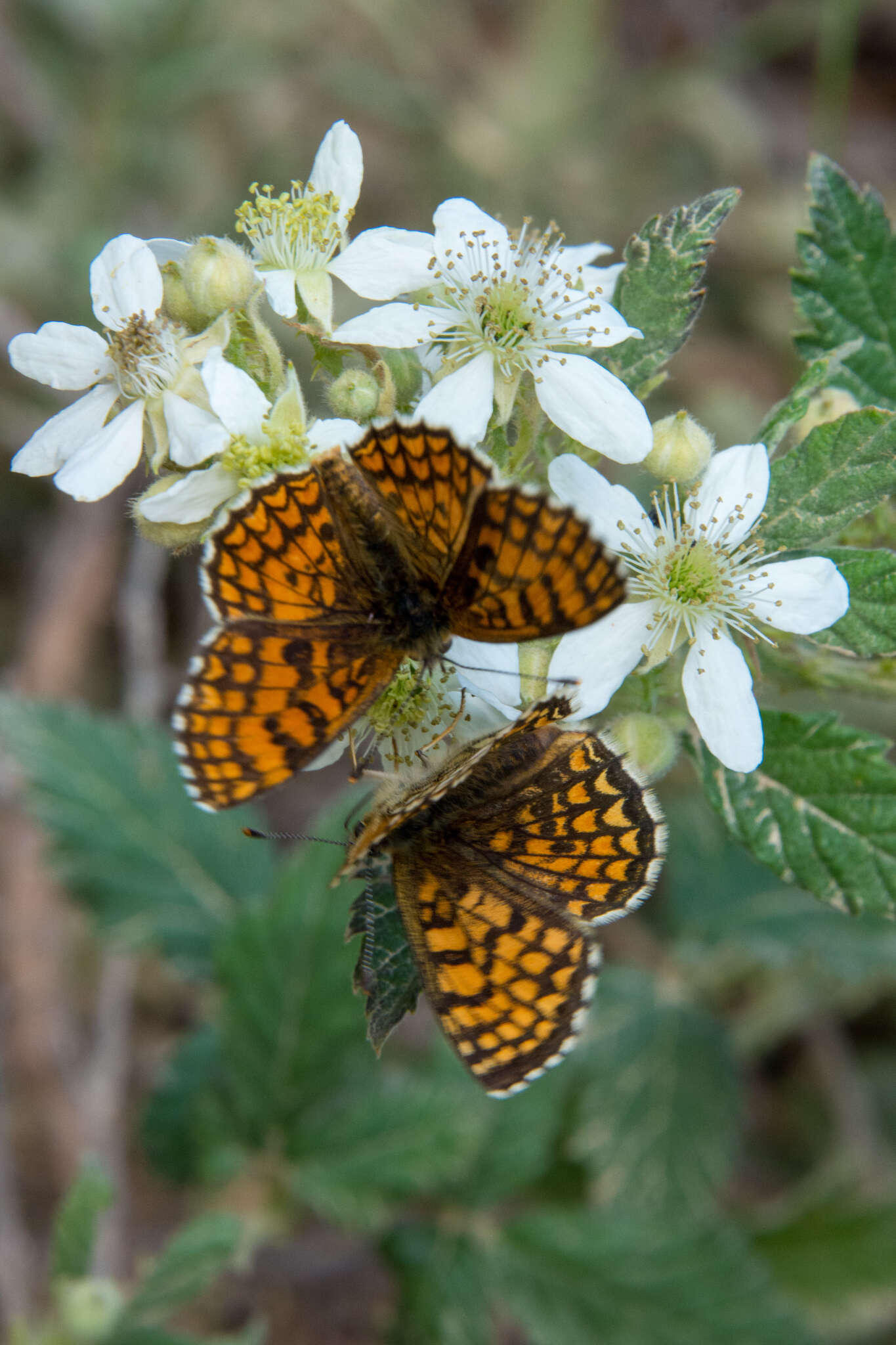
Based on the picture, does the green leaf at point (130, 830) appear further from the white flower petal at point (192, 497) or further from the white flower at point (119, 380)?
the white flower petal at point (192, 497)

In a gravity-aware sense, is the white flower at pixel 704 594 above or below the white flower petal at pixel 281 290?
below

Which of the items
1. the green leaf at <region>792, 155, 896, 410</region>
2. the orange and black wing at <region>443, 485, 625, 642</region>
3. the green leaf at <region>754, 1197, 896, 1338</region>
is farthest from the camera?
the green leaf at <region>754, 1197, 896, 1338</region>

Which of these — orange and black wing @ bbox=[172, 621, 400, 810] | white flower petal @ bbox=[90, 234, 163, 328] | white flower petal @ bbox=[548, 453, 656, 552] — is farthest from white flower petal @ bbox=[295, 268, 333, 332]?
orange and black wing @ bbox=[172, 621, 400, 810]

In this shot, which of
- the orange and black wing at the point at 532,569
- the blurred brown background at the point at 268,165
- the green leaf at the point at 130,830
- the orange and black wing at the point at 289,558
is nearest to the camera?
the orange and black wing at the point at 532,569

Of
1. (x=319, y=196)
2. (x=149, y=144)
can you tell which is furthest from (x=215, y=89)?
(x=319, y=196)

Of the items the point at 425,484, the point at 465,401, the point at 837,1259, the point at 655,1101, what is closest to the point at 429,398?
the point at 465,401

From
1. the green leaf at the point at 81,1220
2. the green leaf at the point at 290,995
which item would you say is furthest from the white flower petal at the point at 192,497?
the green leaf at the point at 81,1220

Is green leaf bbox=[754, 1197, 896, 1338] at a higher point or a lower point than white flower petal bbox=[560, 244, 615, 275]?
lower

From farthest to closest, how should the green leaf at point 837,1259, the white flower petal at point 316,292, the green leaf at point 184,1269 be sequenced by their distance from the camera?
the green leaf at point 837,1259 → the green leaf at point 184,1269 → the white flower petal at point 316,292

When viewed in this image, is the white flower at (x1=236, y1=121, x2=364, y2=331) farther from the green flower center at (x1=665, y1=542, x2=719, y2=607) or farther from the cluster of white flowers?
the green flower center at (x1=665, y1=542, x2=719, y2=607)
